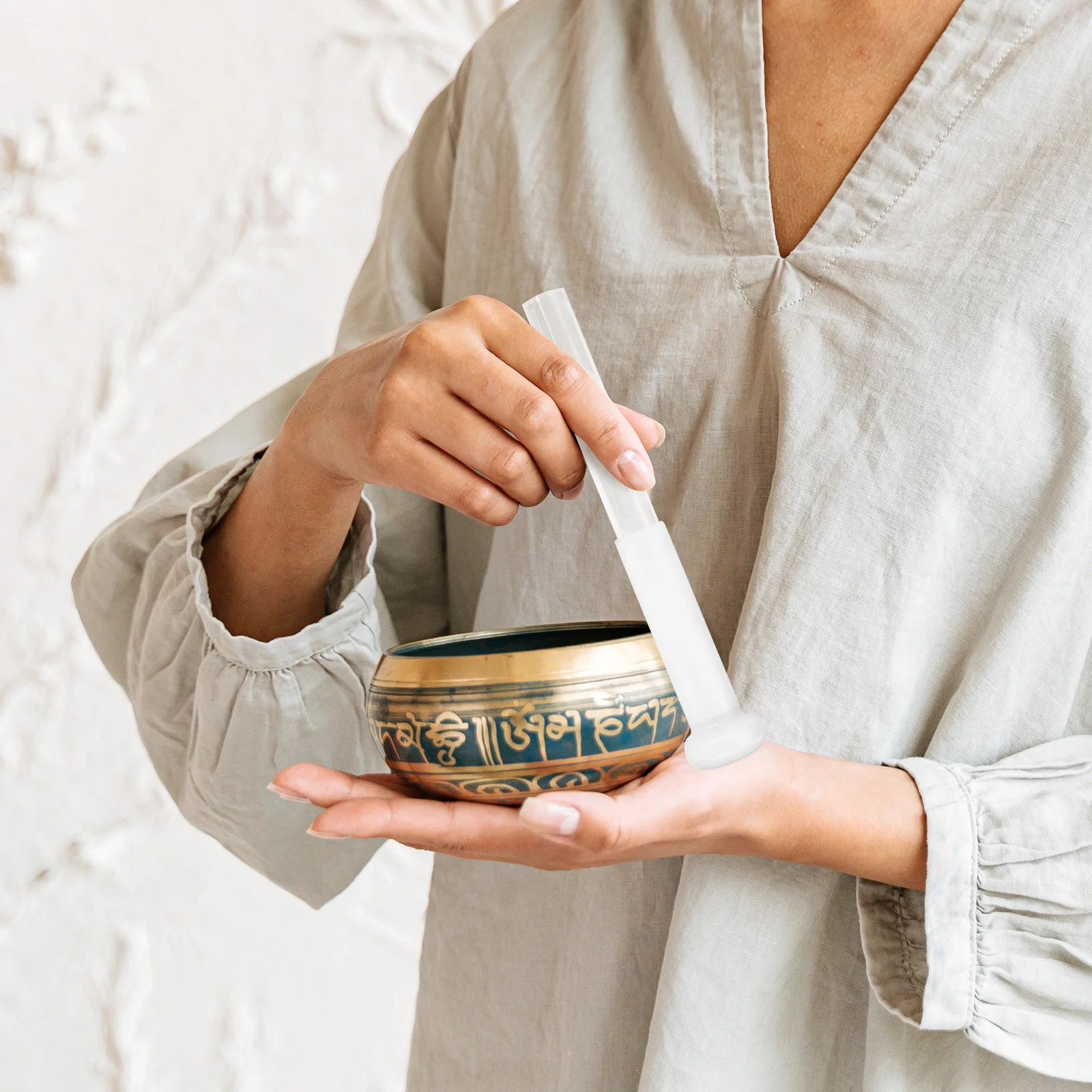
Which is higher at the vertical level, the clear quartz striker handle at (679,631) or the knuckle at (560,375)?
the knuckle at (560,375)

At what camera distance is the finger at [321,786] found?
1.29ft

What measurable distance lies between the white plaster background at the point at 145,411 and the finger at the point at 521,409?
0.76 m

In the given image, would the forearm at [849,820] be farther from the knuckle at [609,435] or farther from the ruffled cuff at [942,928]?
the knuckle at [609,435]

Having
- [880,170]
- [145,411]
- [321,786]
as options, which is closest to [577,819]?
[321,786]

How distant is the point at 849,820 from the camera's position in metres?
0.44

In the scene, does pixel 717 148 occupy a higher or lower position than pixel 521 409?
higher

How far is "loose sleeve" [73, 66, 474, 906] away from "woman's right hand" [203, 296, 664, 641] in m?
0.09

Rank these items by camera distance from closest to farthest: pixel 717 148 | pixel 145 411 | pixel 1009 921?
pixel 1009 921
pixel 717 148
pixel 145 411

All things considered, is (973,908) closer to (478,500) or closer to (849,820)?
(849,820)

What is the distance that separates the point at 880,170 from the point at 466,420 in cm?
25

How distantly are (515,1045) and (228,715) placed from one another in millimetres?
241

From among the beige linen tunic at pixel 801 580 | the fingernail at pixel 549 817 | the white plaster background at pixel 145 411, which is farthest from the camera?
the white plaster background at pixel 145 411

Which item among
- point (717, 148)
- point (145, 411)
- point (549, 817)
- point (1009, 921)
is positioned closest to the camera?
point (549, 817)

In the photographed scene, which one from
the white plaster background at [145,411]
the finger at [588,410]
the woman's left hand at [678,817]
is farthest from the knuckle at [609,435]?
the white plaster background at [145,411]
